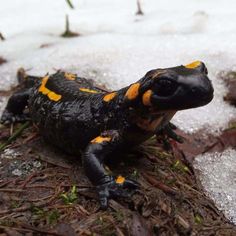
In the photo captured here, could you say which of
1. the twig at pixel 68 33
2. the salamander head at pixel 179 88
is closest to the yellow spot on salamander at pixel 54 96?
the salamander head at pixel 179 88

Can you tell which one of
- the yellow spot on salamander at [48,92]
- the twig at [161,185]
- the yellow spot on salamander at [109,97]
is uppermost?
the yellow spot on salamander at [109,97]

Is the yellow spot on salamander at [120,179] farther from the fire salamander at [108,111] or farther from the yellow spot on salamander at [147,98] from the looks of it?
the yellow spot on salamander at [147,98]

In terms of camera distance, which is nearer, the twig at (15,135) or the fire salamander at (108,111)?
the fire salamander at (108,111)

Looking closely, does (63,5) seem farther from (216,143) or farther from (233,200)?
(233,200)

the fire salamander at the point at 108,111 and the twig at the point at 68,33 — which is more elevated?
the fire salamander at the point at 108,111

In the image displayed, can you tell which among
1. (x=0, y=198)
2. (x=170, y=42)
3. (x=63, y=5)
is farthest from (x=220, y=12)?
(x=0, y=198)

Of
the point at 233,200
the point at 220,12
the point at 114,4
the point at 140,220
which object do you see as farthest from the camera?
the point at 114,4
